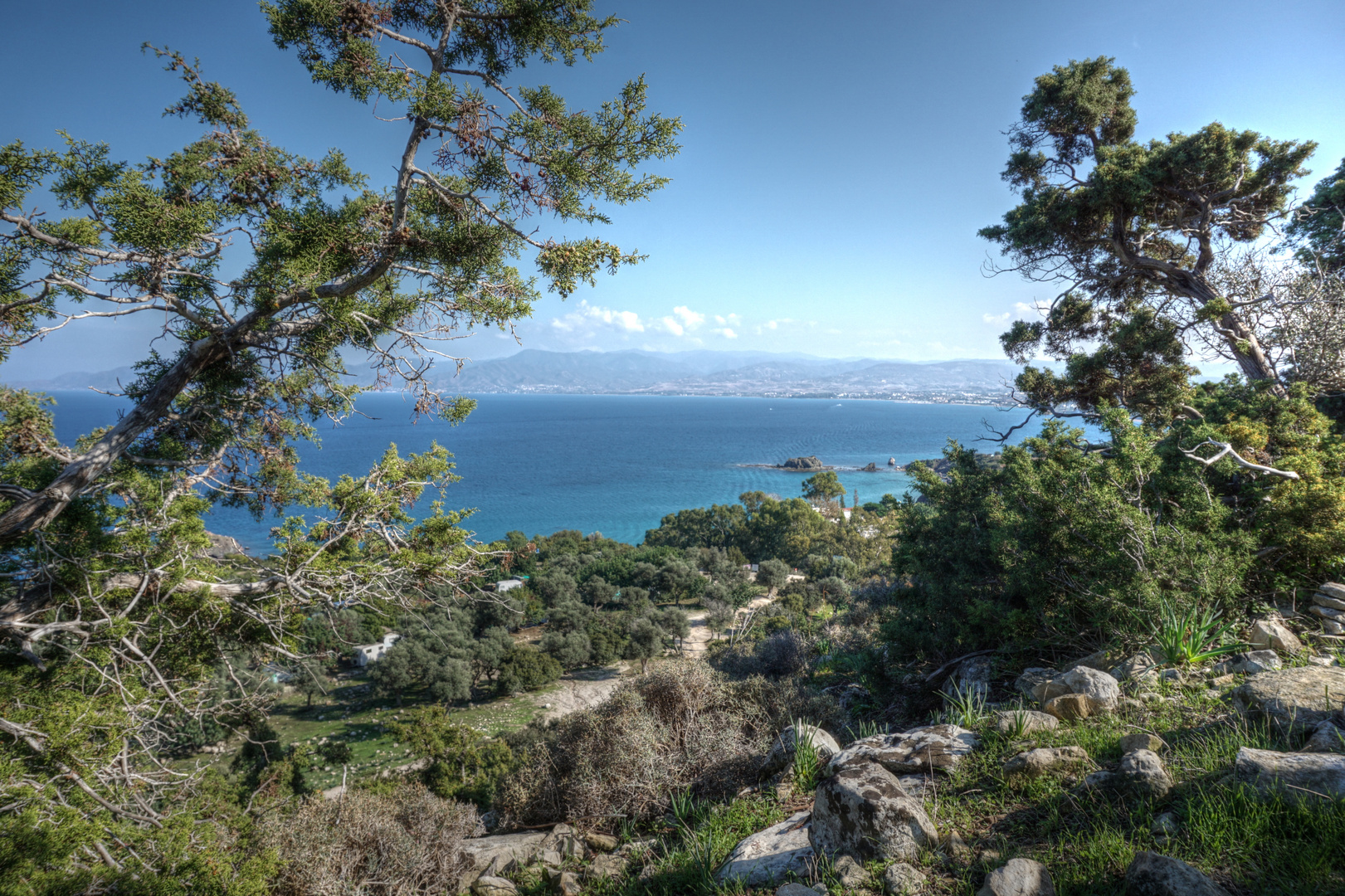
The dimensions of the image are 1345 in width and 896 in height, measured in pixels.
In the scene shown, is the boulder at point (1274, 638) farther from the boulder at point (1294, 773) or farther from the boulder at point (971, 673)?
the boulder at point (1294, 773)

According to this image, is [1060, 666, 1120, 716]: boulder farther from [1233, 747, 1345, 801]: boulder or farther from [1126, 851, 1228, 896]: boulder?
[1126, 851, 1228, 896]: boulder

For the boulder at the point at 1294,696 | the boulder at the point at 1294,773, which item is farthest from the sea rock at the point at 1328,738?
the boulder at the point at 1294,773

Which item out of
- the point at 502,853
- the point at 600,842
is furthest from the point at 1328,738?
the point at 502,853

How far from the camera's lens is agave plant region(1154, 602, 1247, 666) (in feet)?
13.5

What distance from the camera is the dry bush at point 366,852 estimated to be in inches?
188

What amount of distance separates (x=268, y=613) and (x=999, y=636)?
8205 mm

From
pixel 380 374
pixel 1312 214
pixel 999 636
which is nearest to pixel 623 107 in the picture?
pixel 380 374

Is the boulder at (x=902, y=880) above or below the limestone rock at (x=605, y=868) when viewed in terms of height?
above

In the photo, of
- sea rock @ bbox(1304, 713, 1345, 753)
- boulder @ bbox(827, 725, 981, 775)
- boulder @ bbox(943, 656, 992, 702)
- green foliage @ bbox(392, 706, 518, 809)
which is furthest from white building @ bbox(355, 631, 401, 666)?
sea rock @ bbox(1304, 713, 1345, 753)

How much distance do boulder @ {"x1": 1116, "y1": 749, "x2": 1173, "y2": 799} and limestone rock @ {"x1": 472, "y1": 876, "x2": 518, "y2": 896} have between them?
170 inches

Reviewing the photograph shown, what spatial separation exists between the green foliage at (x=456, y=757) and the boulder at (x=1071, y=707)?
34.9 ft

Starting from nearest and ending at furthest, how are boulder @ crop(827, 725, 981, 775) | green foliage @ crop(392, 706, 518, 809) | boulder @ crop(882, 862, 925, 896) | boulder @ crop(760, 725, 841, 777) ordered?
boulder @ crop(882, 862, 925, 896) → boulder @ crop(827, 725, 981, 775) → boulder @ crop(760, 725, 841, 777) → green foliage @ crop(392, 706, 518, 809)

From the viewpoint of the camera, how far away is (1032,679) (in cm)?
475

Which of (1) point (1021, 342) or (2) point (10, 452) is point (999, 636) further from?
(2) point (10, 452)
